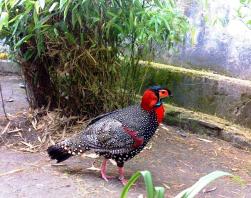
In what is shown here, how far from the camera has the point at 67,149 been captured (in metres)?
3.64

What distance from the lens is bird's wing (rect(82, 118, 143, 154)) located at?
11.6ft

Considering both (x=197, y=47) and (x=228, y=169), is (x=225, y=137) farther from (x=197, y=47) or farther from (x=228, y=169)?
(x=197, y=47)

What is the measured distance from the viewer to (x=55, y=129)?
4.64 m

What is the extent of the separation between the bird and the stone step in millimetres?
1486

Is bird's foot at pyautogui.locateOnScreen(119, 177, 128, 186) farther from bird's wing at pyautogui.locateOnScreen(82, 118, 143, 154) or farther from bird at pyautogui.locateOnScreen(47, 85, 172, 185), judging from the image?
bird's wing at pyautogui.locateOnScreen(82, 118, 143, 154)

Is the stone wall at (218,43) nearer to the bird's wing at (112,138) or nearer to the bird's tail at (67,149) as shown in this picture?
the bird's wing at (112,138)

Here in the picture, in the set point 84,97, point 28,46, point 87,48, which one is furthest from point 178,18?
point 28,46

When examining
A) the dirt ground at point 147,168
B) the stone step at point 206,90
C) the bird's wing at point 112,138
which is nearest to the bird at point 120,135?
the bird's wing at point 112,138

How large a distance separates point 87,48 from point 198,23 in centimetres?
164

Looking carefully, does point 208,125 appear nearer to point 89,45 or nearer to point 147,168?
point 147,168

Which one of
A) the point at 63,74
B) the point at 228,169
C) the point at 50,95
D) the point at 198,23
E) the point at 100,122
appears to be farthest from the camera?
the point at 198,23

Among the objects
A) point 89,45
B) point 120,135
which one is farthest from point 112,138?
point 89,45

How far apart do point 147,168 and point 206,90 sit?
166 cm

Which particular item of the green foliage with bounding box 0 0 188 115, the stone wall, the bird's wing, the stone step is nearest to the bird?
the bird's wing
